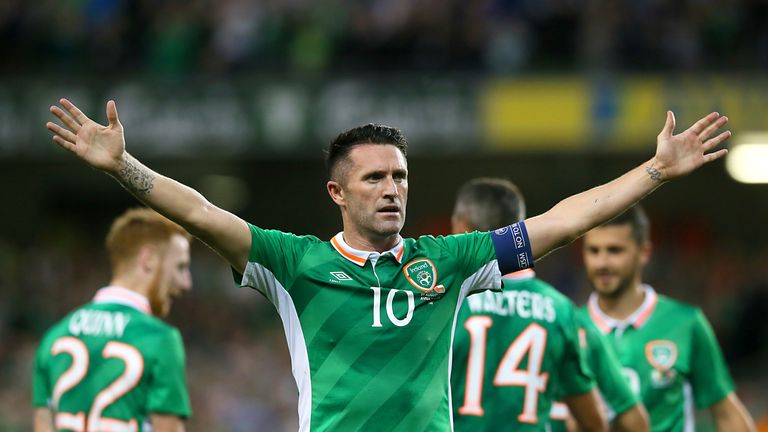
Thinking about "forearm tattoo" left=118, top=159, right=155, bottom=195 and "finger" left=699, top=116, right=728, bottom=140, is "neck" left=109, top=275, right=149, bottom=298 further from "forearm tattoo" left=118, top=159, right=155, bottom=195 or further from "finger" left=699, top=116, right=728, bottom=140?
"finger" left=699, top=116, right=728, bottom=140

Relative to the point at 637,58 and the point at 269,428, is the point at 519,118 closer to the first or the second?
the point at 637,58

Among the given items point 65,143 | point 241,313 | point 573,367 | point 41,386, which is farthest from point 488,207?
point 241,313

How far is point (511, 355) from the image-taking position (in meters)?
6.07

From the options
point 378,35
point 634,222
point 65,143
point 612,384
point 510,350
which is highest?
point 378,35

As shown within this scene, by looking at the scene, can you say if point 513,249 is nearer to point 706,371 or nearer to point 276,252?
point 276,252

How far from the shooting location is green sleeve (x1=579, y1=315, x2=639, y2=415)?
655cm

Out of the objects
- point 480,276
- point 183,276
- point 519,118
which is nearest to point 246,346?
point 519,118

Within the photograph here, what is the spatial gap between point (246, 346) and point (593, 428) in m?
10.4

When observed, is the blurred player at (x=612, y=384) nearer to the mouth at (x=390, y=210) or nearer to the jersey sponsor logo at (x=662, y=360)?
the jersey sponsor logo at (x=662, y=360)

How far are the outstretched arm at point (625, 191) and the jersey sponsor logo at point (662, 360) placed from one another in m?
2.22

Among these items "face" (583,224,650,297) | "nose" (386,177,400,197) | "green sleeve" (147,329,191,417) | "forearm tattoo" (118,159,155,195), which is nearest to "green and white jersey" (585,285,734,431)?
"face" (583,224,650,297)

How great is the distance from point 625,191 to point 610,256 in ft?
7.21

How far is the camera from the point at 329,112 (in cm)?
1662

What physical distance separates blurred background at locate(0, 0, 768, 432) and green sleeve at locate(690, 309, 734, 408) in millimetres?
7871
